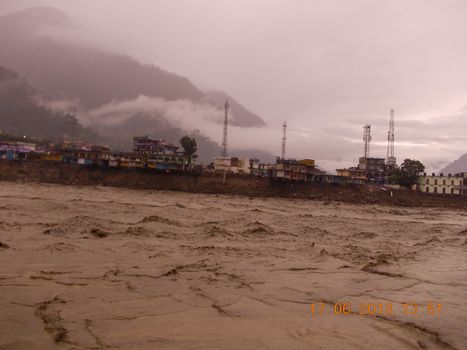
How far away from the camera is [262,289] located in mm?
9781

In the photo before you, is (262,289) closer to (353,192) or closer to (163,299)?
(163,299)

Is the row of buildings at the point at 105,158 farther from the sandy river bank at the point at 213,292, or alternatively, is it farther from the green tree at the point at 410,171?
the sandy river bank at the point at 213,292

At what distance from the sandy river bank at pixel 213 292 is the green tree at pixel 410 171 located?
58.3 meters

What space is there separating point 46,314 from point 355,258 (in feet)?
36.5

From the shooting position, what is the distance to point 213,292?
9195 mm

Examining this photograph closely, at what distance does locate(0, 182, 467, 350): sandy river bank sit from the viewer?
6598 mm

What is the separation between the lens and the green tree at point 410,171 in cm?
7256
